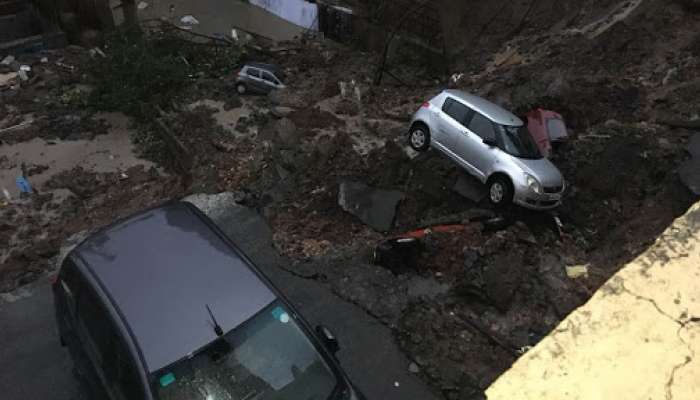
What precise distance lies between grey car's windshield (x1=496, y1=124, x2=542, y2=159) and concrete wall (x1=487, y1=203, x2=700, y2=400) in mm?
6819

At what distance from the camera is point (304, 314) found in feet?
24.8

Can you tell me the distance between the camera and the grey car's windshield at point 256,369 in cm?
457

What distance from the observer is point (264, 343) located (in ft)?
16.0

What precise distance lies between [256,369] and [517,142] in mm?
7105

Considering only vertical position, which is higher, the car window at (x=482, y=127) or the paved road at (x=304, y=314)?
the car window at (x=482, y=127)

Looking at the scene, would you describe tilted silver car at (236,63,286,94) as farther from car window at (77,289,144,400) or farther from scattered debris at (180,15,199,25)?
car window at (77,289,144,400)

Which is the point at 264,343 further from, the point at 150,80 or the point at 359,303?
the point at 150,80

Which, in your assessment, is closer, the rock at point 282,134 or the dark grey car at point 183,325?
the dark grey car at point 183,325

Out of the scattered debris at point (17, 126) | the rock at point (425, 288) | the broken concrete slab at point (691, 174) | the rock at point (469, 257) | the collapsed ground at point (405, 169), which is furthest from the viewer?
the scattered debris at point (17, 126)

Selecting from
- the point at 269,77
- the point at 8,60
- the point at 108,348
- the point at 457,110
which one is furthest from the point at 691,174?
the point at 8,60

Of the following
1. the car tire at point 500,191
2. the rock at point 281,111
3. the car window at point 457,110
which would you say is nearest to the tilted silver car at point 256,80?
the rock at point 281,111

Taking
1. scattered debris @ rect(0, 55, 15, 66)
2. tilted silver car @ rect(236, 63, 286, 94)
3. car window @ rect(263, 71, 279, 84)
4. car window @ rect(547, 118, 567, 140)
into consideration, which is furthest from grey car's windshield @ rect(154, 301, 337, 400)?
scattered debris @ rect(0, 55, 15, 66)

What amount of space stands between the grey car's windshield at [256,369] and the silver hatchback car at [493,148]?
232 inches

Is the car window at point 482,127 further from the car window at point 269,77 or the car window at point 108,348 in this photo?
the car window at point 269,77
